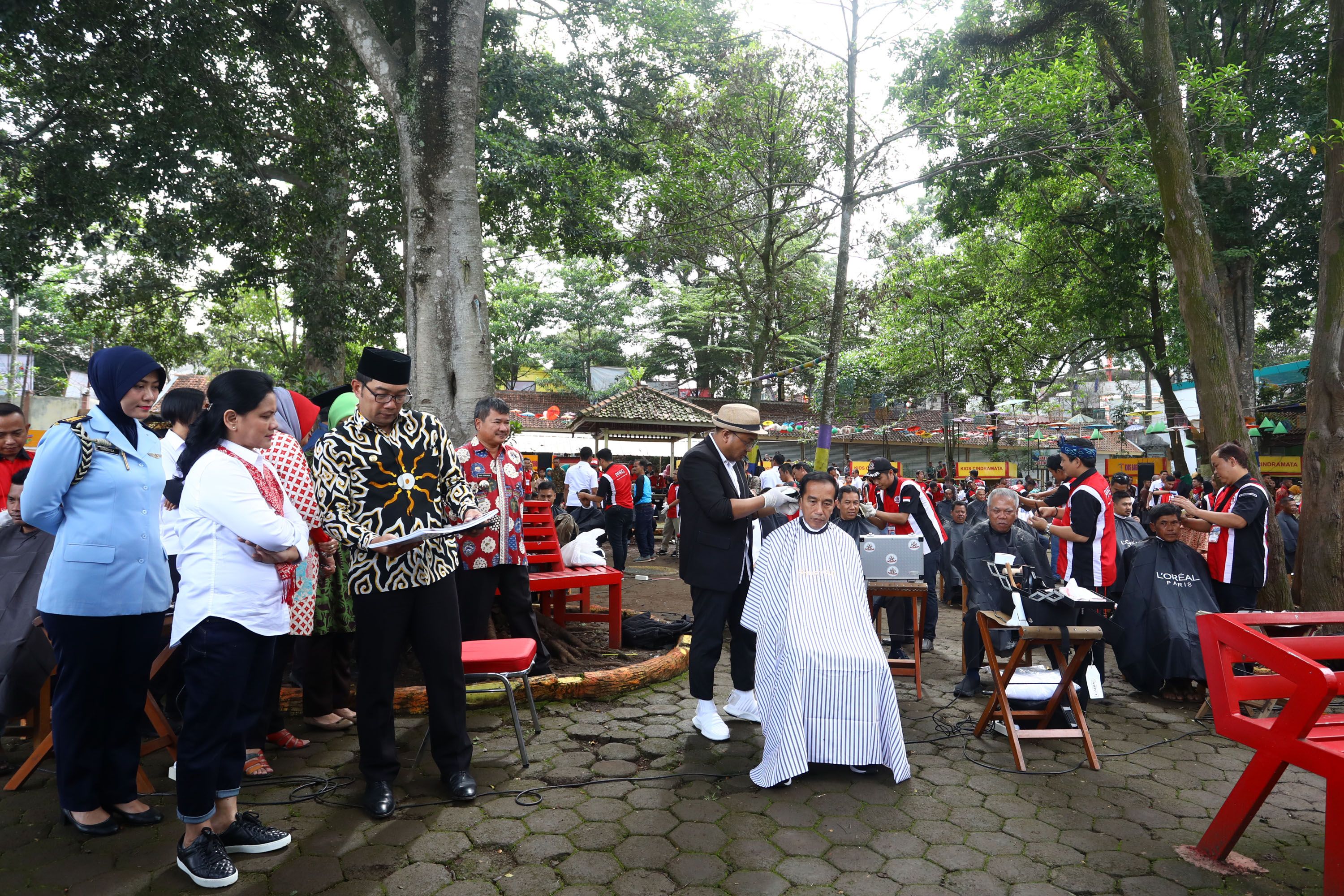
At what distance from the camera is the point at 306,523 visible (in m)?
3.47

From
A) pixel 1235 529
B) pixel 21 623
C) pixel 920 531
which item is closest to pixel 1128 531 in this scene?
pixel 1235 529

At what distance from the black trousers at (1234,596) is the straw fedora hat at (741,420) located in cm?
401

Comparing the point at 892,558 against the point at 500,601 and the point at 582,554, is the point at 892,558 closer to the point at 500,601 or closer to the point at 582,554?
the point at 582,554

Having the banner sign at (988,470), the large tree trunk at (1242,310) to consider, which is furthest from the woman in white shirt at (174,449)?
the banner sign at (988,470)

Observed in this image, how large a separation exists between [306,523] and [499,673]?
120cm

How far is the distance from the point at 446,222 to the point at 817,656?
13.7 ft

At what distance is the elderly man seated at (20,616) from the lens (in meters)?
3.74

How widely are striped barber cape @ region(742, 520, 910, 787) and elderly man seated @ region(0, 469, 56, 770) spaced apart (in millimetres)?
3447

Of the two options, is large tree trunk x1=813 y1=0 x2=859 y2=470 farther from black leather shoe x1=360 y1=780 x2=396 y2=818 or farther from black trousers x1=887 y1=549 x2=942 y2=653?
black leather shoe x1=360 y1=780 x2=396 y2=818

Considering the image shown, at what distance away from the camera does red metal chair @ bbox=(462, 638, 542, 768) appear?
154 inches

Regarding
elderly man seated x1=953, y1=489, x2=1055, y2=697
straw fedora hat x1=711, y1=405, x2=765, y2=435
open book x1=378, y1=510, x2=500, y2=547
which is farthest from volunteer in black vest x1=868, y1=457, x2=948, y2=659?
open book x1=378, y1=510, x2=500, y2=547

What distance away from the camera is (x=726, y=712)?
503cm

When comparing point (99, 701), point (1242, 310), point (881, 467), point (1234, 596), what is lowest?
point (1234, 596)

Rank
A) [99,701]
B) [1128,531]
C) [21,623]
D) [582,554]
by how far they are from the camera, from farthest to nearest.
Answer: [1128,531] → [582,554] → [21,623] → [99,701]
